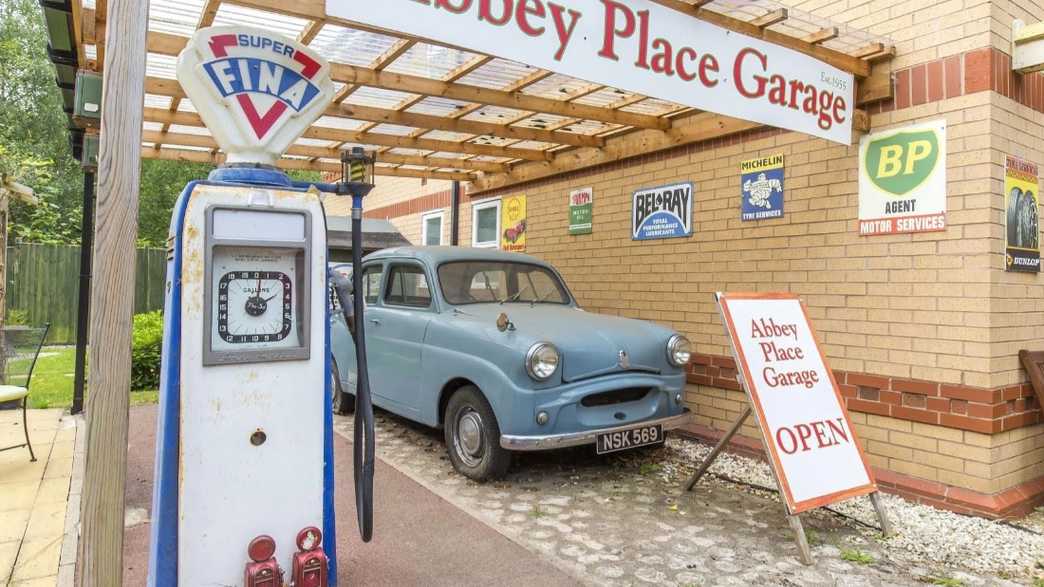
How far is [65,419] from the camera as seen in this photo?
19.2 ft

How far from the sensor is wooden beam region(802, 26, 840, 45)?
416cm

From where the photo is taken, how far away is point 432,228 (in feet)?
35.6

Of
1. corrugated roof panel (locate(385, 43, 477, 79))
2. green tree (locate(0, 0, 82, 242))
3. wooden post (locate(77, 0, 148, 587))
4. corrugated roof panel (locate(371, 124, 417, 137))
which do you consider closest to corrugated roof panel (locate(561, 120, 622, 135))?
corrugated roof panel (locate(371, 124, 417, 137))

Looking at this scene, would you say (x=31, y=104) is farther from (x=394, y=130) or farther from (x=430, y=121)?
(x=430, y=121)

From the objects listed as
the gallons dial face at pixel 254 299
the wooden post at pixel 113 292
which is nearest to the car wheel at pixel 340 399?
the gallons dial face at pixel 254 299

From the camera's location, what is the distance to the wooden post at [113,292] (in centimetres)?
193

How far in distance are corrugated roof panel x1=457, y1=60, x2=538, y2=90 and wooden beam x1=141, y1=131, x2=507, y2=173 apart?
Answer: 1.73 m

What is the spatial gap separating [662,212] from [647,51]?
2.83 metres

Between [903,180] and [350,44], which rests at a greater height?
[350,44]

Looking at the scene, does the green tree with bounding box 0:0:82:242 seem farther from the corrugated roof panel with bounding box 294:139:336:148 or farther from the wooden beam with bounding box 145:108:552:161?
the wooden beam with bounding box 145:108:552:161

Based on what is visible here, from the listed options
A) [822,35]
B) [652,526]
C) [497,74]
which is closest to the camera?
[652,526]

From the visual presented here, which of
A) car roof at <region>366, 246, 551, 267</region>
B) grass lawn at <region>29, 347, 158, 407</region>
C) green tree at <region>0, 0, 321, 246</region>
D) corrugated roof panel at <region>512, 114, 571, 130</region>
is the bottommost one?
grass lawn at <region>29, 347, 158, 407</region>

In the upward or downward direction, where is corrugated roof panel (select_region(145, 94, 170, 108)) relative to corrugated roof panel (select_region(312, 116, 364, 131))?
downward

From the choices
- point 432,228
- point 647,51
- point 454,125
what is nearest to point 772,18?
point 647,51
